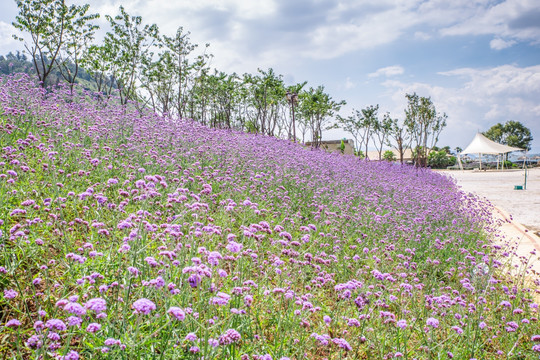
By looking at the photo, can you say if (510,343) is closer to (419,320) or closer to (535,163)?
(419,320)

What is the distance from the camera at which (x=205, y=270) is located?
209 centimetres

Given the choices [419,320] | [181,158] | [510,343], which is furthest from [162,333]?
[181,158]

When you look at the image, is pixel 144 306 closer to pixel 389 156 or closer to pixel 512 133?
pixel 389 156

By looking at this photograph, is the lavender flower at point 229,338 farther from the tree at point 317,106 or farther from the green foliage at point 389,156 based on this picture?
the green foliage at point 389,156

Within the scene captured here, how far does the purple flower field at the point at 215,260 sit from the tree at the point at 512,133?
98.2 metres

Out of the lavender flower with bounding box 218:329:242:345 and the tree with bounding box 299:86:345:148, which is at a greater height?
the tree with bounding box 299:86:345:148

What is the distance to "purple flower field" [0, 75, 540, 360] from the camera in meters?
2.24

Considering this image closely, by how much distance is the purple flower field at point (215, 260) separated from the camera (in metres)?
2.24

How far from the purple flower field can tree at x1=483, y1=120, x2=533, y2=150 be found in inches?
3868

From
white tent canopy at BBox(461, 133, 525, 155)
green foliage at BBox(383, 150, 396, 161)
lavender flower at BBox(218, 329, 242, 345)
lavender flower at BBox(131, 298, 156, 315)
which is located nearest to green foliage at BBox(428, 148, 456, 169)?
green foliage at BBox(383, 150, 396, 161)

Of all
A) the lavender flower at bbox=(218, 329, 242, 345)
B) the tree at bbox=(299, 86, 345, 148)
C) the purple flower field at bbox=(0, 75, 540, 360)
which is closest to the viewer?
the lavender flower at bbox=(218, 329, 242, 345)

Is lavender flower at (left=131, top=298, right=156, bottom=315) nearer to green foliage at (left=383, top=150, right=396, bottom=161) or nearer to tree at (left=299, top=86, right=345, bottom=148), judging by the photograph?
tree at (left=299, top=86, right=345, bottom=148)

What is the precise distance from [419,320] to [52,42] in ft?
86.1

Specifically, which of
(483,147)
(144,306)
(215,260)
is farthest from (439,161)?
(144,306)
